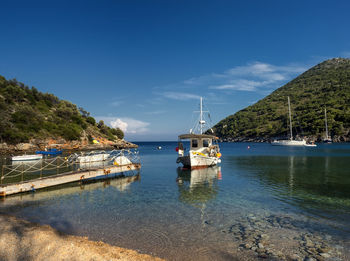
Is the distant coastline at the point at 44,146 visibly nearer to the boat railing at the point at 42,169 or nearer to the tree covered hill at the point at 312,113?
the boat railing at the point at 42,169

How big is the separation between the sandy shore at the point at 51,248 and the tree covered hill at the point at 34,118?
2607 inches

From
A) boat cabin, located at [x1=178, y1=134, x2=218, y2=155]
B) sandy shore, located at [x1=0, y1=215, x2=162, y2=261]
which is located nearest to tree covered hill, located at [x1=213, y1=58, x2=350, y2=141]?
boat cabin, located at [x1=178, y1=134, x2=218, y2=155]

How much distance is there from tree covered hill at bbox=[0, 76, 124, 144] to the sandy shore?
217ft

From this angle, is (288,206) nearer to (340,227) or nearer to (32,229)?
(340,227)

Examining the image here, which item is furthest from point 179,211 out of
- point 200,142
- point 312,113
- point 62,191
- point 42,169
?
point 312,113

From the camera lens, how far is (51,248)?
25.6 ft

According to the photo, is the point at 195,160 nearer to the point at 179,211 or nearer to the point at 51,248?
the point at 179,211

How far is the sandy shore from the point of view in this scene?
7.26 m

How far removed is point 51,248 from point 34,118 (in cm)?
8145

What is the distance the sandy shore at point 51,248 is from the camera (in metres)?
7.26

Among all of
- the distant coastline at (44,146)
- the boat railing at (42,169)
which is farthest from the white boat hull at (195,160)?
the distant coastline at (44,146)

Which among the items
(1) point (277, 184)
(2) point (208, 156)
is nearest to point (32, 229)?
(1) point (277, 184)

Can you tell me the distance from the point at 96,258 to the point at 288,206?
12.6 m

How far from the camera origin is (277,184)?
22.4 metres
